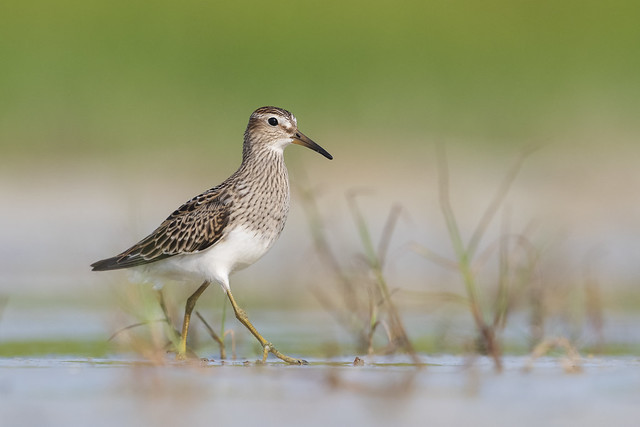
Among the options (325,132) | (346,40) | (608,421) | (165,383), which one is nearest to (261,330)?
(165,383)

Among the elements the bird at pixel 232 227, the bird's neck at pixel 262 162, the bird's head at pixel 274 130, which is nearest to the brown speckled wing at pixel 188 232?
the bird at pixel 232 227

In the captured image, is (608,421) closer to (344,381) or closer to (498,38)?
(344,381)

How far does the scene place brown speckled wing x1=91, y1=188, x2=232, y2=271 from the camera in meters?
8.69

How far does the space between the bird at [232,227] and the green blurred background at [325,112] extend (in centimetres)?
289

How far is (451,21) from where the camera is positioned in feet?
78.1

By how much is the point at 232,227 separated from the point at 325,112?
11464 mm

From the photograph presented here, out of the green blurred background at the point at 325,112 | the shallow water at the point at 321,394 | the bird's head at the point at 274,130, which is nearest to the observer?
the shallow water at the point at 321,394

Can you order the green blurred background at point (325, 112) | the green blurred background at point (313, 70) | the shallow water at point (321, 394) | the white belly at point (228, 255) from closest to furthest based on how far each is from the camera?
the shallow water at point (321, 394)
the white belly at point (228, 255)
the green blurred background at point (325, 112)
the green blurred background at point (313, 70)

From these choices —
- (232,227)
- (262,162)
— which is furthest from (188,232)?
(262,162)

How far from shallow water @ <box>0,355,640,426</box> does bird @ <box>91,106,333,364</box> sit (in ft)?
3.37

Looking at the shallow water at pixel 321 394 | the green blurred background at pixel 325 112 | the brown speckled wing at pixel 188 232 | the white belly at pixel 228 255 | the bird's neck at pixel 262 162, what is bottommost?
the shallow water at pixel 321 394

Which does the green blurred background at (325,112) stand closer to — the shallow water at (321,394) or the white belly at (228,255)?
the white belly at (228,255)

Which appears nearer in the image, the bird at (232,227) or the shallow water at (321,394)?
the shallow water at (321,394)

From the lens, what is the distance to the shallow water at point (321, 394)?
580cm
